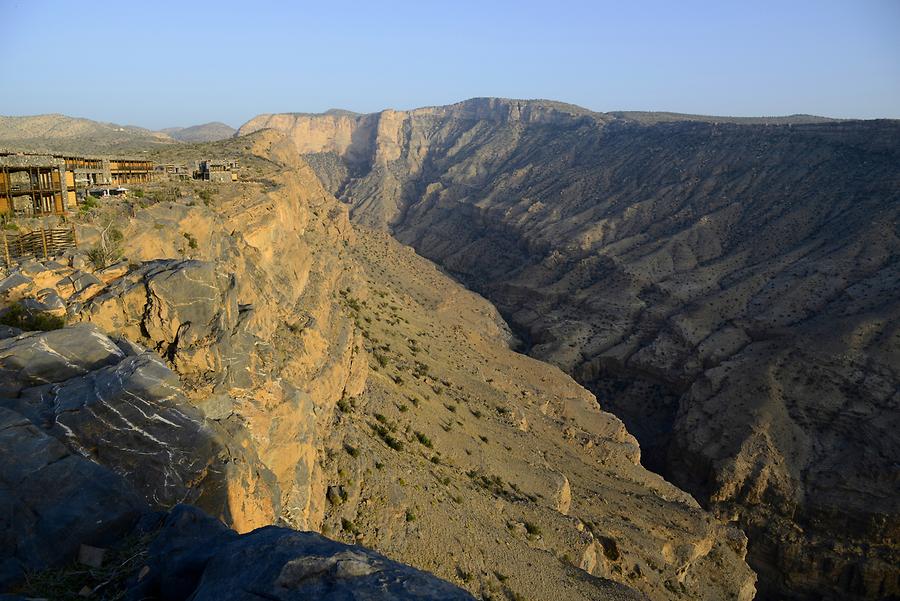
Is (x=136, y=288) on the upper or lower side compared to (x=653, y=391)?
upper

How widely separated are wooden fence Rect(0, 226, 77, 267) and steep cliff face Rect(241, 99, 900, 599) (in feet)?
116

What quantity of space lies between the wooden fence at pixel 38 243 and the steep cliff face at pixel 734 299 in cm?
3522

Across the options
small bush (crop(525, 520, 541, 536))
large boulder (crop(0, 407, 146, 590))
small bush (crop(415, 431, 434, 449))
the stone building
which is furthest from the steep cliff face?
the stone building

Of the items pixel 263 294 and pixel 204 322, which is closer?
pixel 204 322

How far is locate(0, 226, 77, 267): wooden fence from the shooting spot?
1352 cm

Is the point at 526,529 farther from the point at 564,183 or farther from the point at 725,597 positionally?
the point at 564,183

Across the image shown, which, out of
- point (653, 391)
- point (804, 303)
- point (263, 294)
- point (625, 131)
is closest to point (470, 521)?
point (263, 294)

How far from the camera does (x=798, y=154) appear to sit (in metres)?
68.7

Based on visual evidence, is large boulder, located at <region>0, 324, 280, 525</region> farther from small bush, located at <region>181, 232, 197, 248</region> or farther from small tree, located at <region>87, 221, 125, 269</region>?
small bush, located at <region>181, 232, 197, 248</region>

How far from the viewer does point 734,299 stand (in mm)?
50844

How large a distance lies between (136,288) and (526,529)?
1508 centimetres

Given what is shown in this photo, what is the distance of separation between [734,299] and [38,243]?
51292 millimetres

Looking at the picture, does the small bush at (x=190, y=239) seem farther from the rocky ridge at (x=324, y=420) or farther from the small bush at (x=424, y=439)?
the small bush at (x=424, y=439)

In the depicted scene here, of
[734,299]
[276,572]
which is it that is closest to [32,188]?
[276,572]
